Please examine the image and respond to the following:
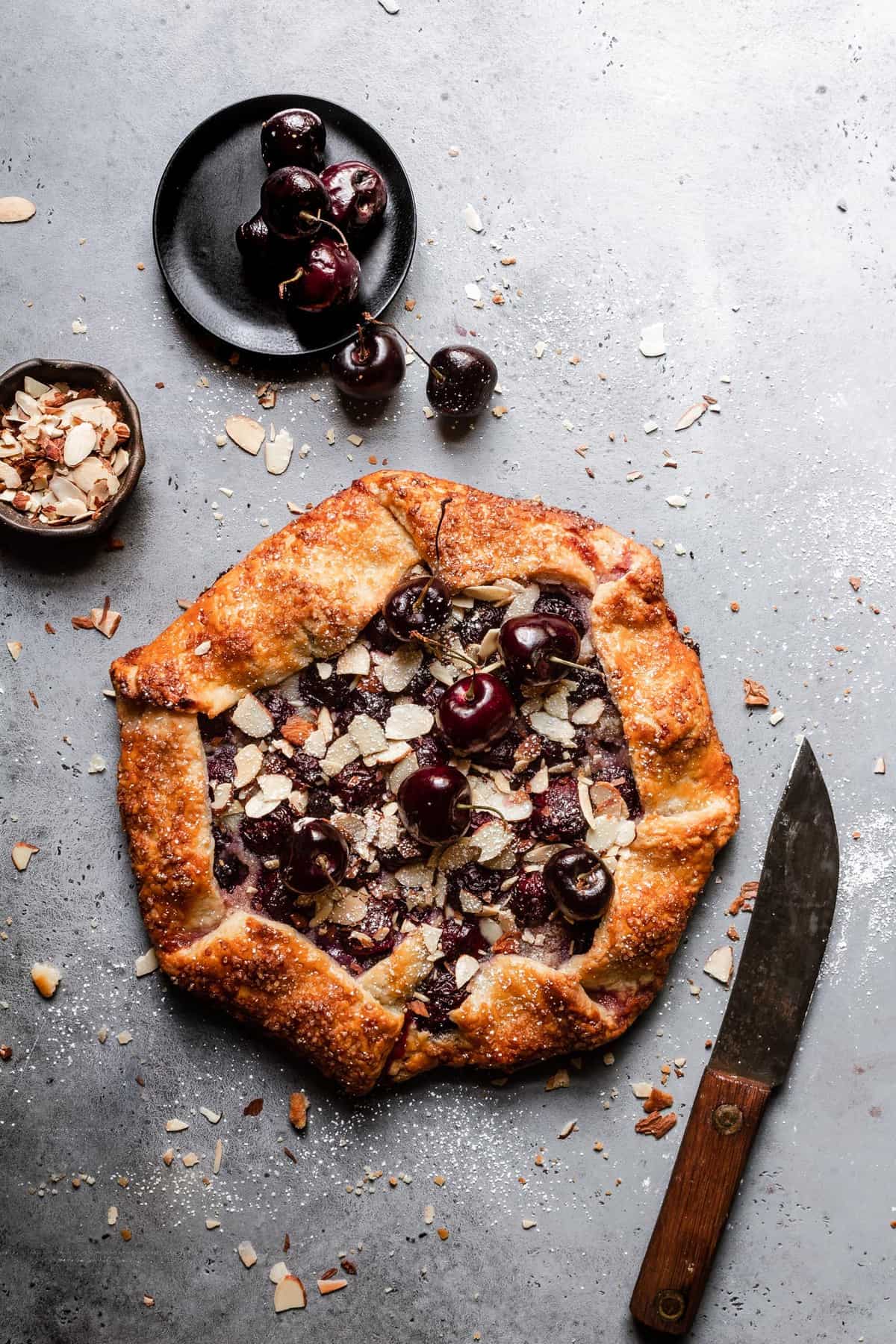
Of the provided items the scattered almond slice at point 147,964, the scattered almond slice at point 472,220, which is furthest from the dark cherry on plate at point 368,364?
the scattered almond slice at point 147,964

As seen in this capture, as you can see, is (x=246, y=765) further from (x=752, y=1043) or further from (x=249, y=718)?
(x=752, y=1043)

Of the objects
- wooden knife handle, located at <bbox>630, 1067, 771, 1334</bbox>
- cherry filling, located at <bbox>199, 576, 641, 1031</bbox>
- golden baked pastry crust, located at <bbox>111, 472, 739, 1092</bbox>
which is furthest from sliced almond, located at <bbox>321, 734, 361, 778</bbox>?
wooden knife handle, located at <bbox>630, 1067, 771, 1334</bbox>

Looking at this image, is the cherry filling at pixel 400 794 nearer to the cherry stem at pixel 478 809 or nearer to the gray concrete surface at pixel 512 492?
the cherry stem at pixel 478 809

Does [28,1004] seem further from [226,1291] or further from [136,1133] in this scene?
[226,1291]

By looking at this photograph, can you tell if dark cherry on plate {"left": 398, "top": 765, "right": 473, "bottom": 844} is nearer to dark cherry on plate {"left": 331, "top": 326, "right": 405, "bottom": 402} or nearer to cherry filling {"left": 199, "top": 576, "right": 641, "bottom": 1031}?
cherry filling {"left": 199, "top": 576, "right": 641, "bottom": 1031}

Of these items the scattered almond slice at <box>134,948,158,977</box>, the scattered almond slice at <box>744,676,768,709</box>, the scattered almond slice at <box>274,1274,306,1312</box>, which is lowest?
the scattered almond slice at <box>274,1274,306,1312</box>

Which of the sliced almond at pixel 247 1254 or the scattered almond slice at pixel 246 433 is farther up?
the scattered almond slice at pixel 246 433

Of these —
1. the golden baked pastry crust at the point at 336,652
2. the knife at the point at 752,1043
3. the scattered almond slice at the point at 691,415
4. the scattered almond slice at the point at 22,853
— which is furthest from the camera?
the scattered almond slice at the point at 691,415
